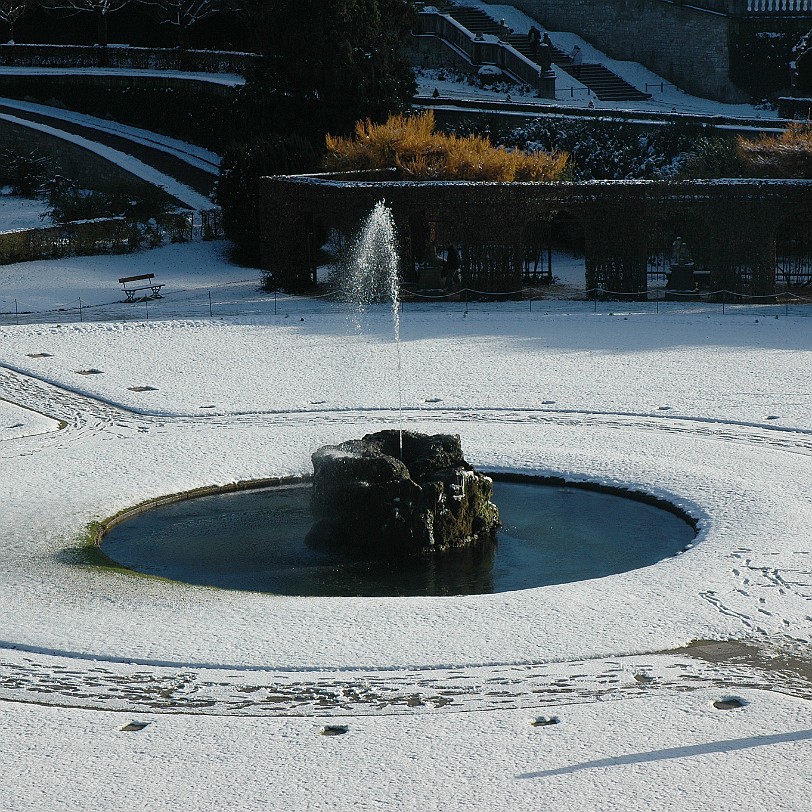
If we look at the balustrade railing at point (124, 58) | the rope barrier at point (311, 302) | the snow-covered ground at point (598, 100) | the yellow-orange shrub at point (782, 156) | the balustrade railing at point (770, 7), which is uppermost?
the balustrade railing at point (770, 7)

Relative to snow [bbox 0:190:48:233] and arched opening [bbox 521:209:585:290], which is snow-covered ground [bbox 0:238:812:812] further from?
snow [bbox 0:190:48:233]

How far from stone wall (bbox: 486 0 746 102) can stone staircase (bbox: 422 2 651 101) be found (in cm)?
177

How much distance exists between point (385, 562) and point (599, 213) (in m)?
18.2

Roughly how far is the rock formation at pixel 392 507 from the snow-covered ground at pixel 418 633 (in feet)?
6.02

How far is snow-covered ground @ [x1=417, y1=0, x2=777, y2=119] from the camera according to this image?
157 ft

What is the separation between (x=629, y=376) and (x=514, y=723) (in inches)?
520

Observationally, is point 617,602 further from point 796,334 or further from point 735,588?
point 796,334

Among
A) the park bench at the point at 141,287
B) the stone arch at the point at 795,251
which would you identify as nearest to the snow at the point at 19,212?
the park bench at the point at 141,287

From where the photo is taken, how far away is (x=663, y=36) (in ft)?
172

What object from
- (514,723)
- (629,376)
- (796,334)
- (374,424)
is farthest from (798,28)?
(514,723)

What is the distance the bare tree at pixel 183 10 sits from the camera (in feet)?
184

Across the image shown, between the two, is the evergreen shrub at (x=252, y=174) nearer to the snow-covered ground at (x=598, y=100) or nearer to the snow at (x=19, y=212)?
the snow at (x=19, y=212)

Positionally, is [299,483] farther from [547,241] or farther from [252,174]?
[547,241]

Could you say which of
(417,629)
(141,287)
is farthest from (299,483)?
(141,287)
